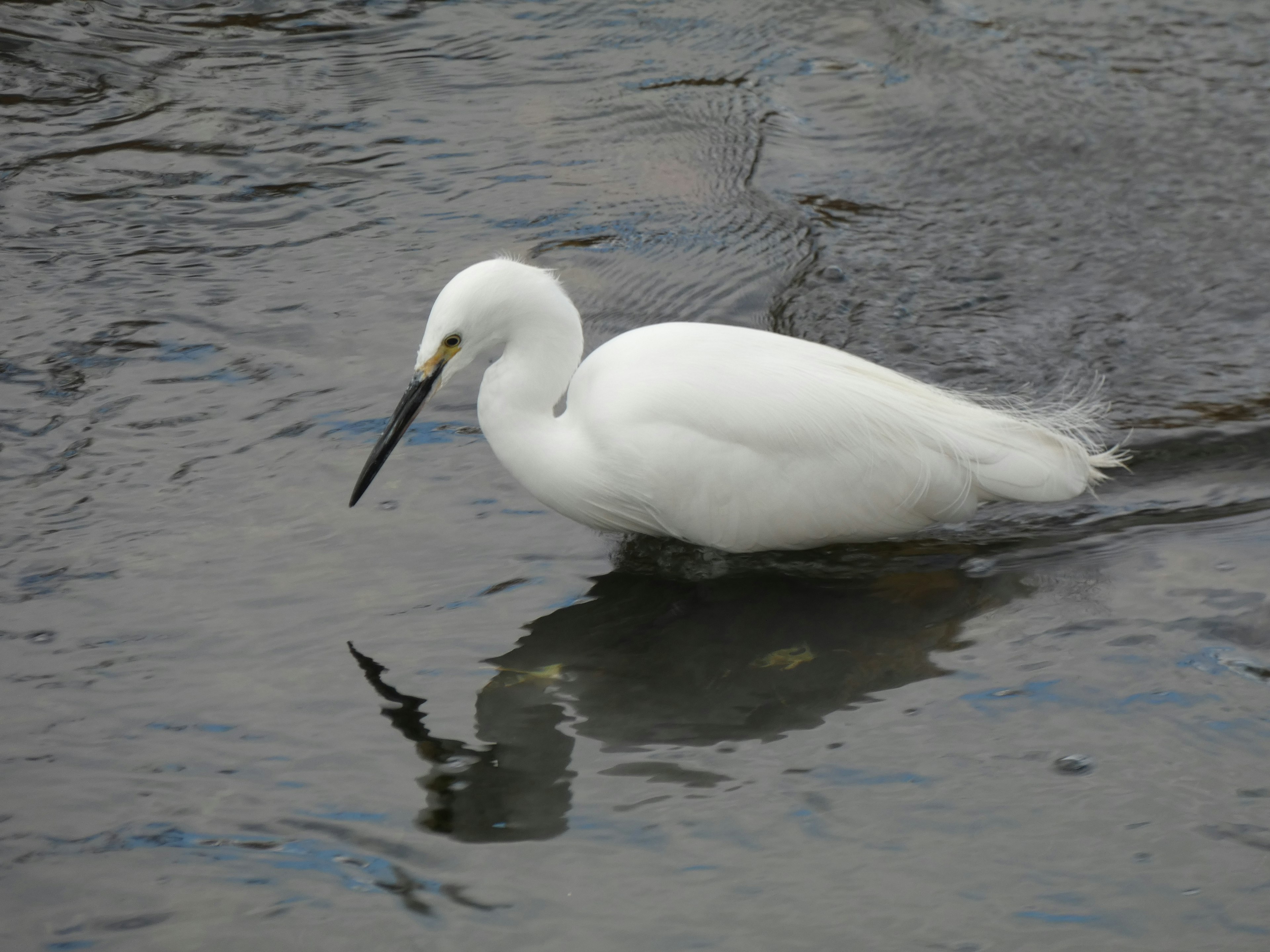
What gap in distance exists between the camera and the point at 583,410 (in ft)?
13.0

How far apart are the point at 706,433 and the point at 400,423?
2.92ft

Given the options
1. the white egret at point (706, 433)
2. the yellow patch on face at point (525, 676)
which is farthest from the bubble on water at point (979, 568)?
the yellow patch on face at point (525, 676)

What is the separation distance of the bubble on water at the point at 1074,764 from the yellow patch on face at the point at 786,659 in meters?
0.73

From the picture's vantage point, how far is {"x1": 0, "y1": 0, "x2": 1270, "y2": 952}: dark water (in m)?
2.93

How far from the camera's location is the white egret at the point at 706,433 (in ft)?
12.6

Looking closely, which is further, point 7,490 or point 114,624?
point 7,490

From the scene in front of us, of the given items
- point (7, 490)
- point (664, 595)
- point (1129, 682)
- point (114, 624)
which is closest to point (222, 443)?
point (7, 490)

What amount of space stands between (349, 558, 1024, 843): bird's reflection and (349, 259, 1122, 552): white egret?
0.69 feet

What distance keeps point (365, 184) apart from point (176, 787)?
3780 millimetres

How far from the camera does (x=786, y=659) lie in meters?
3.69

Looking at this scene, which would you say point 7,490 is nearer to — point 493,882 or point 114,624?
point 114,624

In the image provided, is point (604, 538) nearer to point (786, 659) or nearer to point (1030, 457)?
point (786, 659)

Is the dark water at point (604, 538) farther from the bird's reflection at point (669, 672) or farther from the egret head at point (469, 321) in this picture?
the egret head at point (469, 321)

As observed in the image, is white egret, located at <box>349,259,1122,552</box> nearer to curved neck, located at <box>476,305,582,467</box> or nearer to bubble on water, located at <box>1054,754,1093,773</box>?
curved neck, located at <box>476,305,582,467</box>
